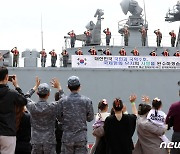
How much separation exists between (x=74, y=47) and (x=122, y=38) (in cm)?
274

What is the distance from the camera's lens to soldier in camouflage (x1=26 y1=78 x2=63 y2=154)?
6.37 meters

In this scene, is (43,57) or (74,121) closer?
(74,121)

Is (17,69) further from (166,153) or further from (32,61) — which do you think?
(166,153)

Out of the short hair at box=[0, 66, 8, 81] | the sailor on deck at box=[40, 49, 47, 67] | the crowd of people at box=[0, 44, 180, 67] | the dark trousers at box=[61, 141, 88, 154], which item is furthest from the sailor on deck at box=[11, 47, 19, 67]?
the short hair at box=[0, 66, 8, 81]

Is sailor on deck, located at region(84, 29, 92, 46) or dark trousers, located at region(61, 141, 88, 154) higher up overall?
sailor on deck, located at region(84, 29, 92, 46)

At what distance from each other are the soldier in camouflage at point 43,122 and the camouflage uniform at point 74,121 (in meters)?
0.20

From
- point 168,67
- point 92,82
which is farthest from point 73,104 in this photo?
point 168,67

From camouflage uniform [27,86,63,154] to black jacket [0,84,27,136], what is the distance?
1176mm

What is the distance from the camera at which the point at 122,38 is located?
22.8m

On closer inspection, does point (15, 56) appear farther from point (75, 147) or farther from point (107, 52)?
point (75, 147)

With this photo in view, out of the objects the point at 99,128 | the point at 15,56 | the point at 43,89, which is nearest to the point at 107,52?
the point at 15,56

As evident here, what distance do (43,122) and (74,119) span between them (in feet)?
1.74

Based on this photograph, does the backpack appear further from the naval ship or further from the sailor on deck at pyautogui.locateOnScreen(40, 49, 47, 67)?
the sailor on deck at pyautogui.locateOnScreen(40, 49, 47, 67)

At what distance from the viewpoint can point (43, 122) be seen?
642 centimetres
